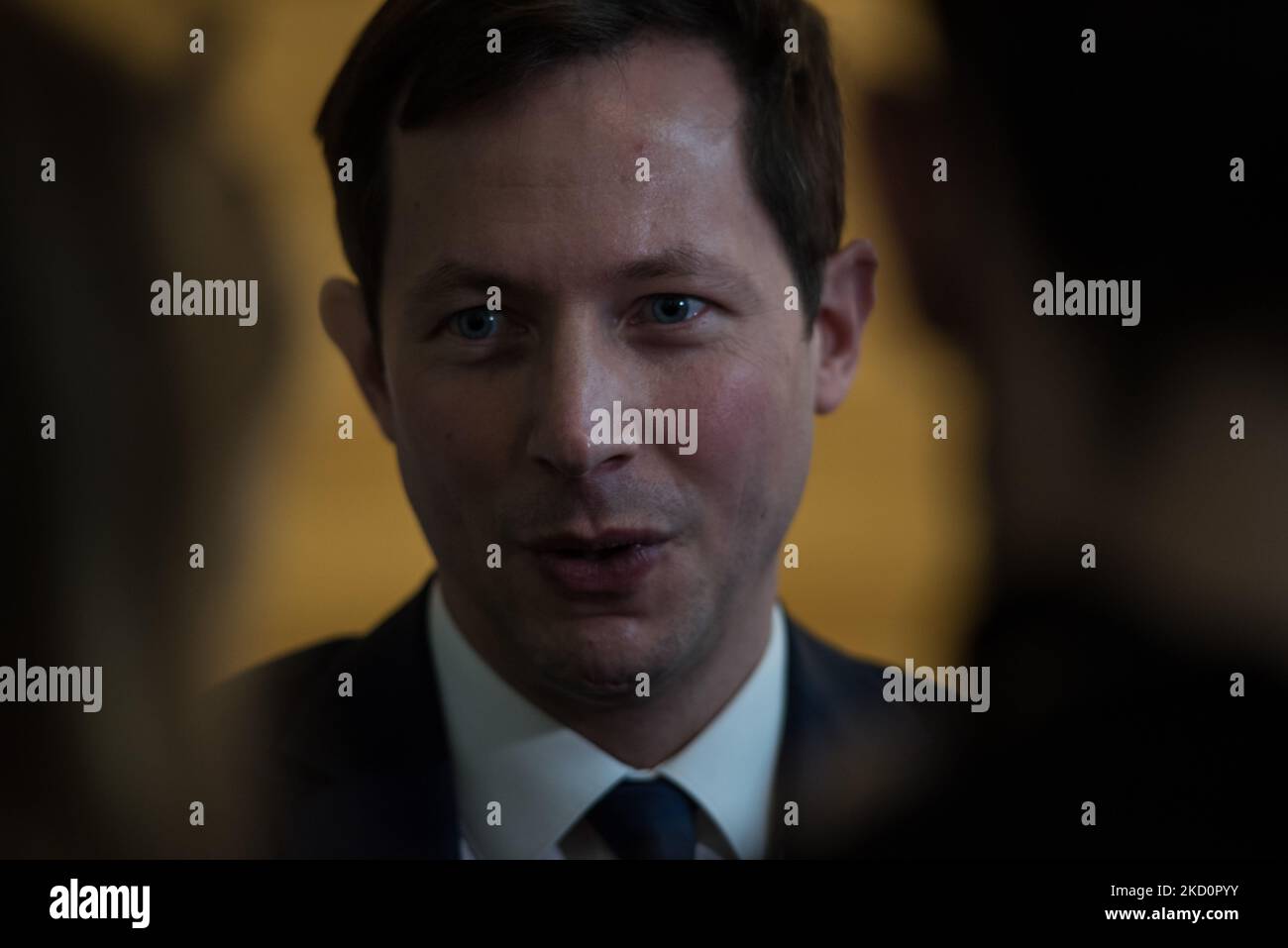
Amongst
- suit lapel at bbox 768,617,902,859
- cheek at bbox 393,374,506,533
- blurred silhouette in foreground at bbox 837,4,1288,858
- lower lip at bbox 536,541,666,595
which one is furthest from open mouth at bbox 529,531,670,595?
blurred silhouette in foreground at bbox 837,4,1288,858

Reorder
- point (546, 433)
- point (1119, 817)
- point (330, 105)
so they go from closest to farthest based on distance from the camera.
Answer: point (546, 433), point (330, 105), point (1119, 817)

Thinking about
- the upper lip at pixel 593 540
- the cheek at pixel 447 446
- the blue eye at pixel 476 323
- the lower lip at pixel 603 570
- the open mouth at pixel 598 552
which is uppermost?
the blue eye at pixel 476 323

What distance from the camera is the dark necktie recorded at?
167cm

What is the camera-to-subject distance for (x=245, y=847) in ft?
5.68

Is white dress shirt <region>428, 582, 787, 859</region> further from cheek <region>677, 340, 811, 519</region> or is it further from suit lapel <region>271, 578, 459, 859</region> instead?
cheek <region>677, 340, 811, 519</region>

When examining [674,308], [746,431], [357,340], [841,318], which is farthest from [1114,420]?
[357,340]

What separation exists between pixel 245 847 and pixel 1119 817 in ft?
3.75

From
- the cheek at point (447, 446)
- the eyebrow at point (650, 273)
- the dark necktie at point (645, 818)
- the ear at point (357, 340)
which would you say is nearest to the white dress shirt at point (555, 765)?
the dark necktie at point (645, 818)

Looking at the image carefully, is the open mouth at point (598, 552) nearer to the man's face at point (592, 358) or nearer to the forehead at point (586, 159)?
the man's face at point (592, 358)

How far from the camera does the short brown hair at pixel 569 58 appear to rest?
1.54m

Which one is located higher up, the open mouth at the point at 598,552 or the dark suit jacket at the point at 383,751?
the open mouth at the point at 598,552

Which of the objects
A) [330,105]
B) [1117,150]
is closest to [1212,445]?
[1117,150]

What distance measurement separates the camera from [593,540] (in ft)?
5.24
